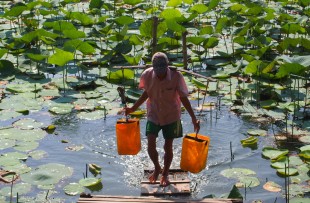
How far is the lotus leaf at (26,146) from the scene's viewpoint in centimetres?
607

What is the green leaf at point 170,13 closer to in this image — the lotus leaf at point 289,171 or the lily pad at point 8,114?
the lily pad at point 8,114

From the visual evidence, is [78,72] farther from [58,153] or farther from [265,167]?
[265,167]

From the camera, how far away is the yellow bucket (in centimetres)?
501

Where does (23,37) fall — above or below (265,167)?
above

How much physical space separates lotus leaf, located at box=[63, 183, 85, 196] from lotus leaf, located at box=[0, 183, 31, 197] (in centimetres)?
32

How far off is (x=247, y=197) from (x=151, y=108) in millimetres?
1091

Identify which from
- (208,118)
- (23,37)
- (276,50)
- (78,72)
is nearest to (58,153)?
(208,118)

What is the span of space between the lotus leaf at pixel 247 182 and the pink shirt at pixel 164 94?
0.85 meters

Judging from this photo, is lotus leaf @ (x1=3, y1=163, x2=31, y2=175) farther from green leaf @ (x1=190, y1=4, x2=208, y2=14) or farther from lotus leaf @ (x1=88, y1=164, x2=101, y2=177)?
green leaf @ (x1=190, y1=4, x2=208, y2=14)

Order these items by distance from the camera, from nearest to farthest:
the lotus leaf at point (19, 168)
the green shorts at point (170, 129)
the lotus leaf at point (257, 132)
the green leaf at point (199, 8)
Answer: the green shorts at point (170, 129) < the lotus leaf at point (19, 168) < the lotus leaf at point (257, 132) < the green leaf at point (199, 8)

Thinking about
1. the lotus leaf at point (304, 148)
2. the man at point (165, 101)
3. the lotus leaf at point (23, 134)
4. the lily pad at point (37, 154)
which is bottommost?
the lily pad at point (37, 154)

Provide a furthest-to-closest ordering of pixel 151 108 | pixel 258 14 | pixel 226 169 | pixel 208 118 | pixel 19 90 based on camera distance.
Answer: pixel 258 14 < pixel 19 90 < pixel 208 118 < pixel 226 169 < pixel 151 108

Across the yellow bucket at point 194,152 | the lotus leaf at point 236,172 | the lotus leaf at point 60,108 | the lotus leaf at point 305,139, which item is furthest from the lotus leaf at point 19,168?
the lotus leaf at point 305,139

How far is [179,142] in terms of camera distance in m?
6.47
